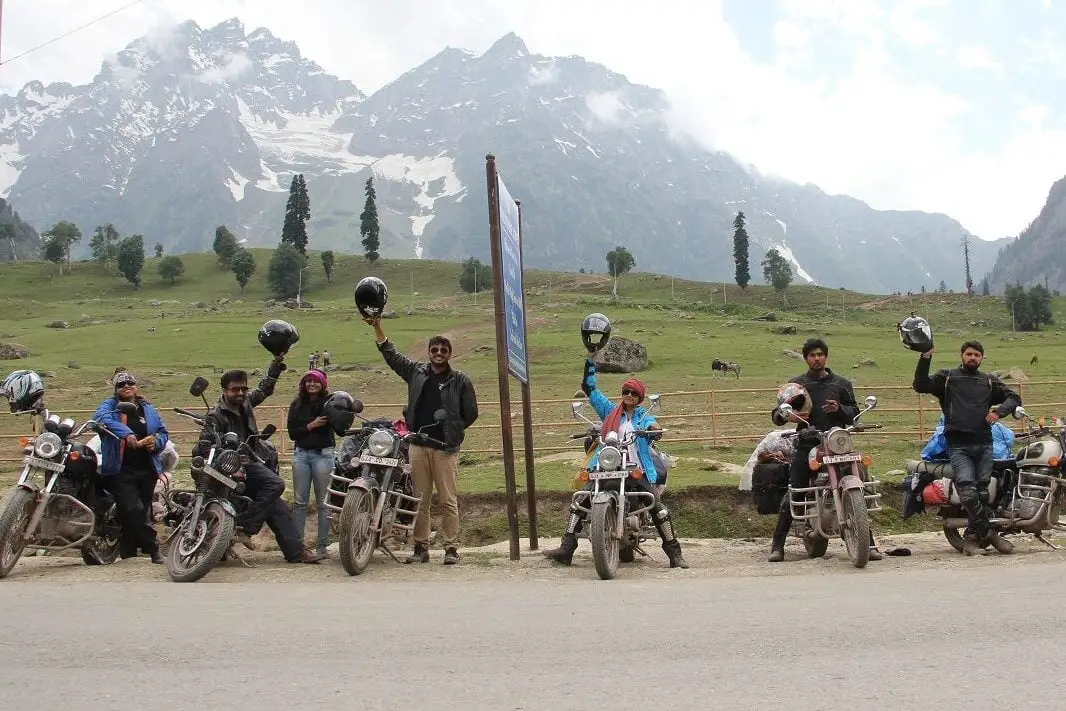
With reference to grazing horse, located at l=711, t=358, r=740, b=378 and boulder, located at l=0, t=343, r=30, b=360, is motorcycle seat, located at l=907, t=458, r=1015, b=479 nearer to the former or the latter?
grazing horse, located at l=711, t=358, r=740, b=378

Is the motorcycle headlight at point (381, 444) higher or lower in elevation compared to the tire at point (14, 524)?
higher

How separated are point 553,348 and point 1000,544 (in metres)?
40.0

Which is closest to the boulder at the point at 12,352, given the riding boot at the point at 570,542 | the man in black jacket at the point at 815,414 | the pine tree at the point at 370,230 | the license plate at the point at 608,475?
the riding boot at the point at 570,542

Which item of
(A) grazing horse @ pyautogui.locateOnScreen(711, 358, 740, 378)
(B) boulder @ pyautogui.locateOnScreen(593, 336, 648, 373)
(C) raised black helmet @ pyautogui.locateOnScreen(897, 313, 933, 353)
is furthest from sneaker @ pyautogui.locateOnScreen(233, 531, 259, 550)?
(B) boulder @ pyautogui.locateOnScreen(593, 336, 648, 373)

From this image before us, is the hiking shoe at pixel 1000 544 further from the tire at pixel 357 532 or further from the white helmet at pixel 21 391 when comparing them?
the white helmet at pixel 21 391

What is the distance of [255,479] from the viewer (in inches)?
334

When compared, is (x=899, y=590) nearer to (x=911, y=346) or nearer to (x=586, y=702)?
(x=911, y=346)

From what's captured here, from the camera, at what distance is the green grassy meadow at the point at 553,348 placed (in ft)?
65.3

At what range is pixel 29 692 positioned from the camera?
421cm

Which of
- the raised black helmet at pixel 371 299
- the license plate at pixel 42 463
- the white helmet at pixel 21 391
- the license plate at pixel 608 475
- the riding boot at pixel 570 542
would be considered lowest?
the riding boot at pixel 570 542

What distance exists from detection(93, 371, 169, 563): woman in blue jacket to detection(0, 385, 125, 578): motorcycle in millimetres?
85

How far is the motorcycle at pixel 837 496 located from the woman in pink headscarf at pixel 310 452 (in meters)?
4.18

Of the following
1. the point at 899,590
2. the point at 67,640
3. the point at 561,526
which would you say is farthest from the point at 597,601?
the point at 561,526

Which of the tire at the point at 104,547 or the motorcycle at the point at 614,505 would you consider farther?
the tire at the point at 104,547
